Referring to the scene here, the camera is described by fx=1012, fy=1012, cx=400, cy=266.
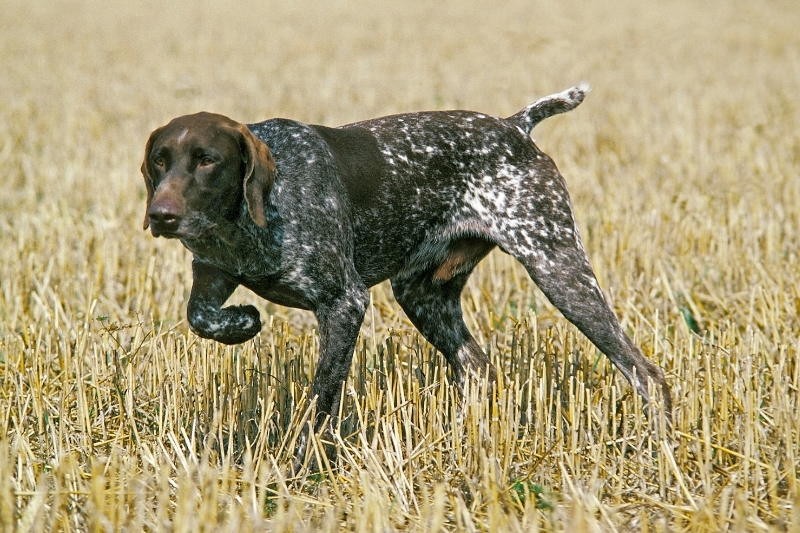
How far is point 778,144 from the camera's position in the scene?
10016 mm

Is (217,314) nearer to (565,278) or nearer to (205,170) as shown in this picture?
(205,170)

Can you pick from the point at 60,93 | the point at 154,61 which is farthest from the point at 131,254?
the point at 154,61

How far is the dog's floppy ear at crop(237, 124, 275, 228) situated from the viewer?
3.79 metres

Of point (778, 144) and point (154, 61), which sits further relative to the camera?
point (154, 61)

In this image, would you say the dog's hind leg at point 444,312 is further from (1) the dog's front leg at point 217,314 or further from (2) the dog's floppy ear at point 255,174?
(2) the dog's floppy ear at point 255,174

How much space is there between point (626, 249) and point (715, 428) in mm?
2562

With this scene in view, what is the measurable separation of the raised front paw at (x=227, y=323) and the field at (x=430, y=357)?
28 centimetres

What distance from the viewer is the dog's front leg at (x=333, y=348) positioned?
410 centimetres

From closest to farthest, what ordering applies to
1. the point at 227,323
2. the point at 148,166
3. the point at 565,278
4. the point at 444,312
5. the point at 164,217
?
the point at 164,217
the point at 148,166
the point at 227,323
the point at 565,278
the point at 444,312

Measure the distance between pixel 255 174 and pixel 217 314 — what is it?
62 cm

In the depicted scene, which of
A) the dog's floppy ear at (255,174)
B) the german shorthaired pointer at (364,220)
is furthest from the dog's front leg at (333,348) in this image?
the dog's floppy ear at (255,174)

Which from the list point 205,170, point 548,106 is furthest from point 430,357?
point 205,170

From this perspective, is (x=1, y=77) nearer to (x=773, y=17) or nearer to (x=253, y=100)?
(x=253, y=100)

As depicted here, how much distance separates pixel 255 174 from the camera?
381cm
